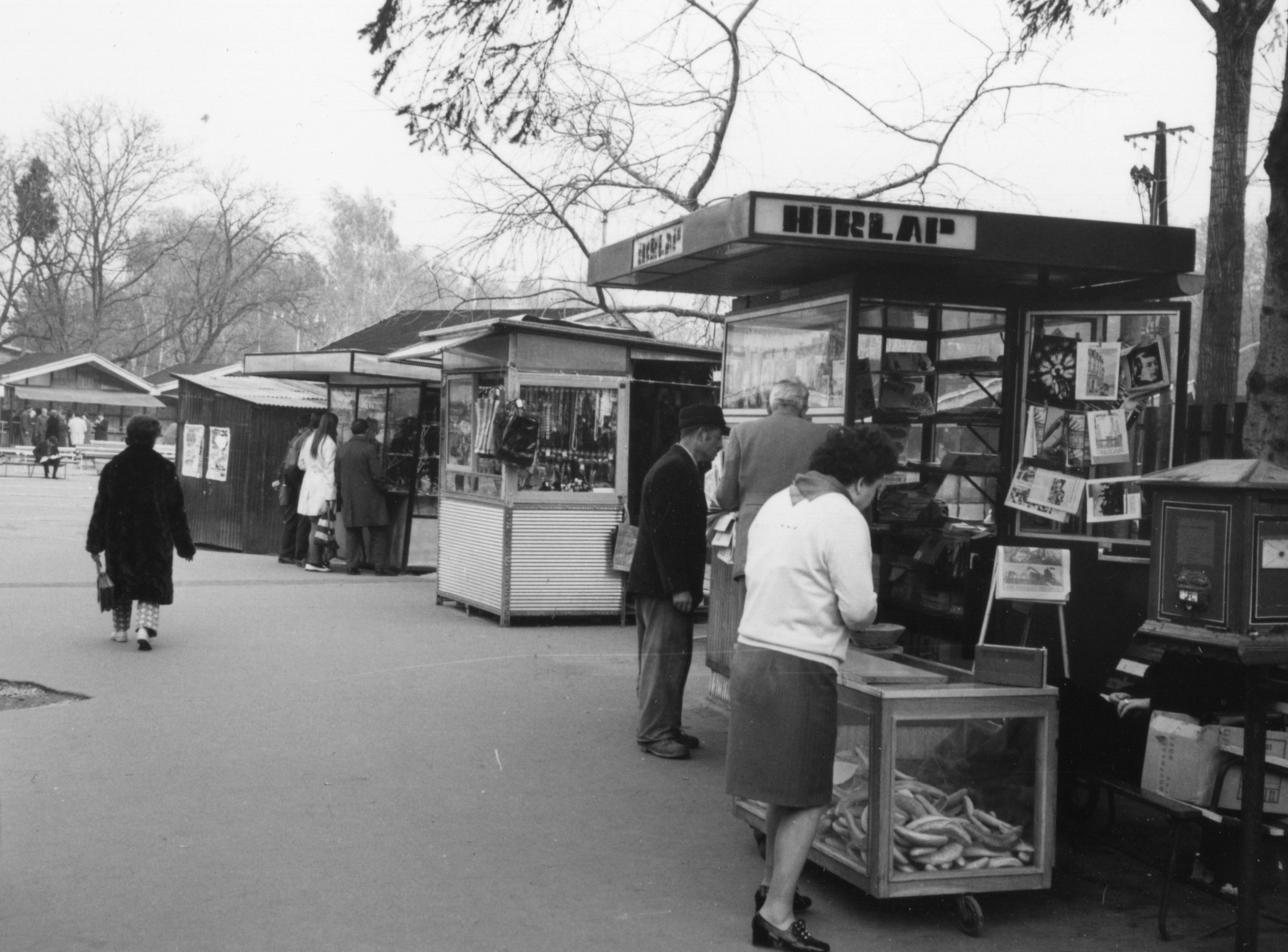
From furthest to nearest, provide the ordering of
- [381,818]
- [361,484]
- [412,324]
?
[412,324], [361,484], [381,818]

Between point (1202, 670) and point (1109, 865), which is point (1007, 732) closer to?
point (1202, 670)

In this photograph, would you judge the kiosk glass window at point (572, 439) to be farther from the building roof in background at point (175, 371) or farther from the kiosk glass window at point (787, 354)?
the building roof in background at point (175, 371)

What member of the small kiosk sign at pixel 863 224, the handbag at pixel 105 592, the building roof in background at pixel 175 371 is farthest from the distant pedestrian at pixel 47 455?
the small kiosk sign at pixel 863 224

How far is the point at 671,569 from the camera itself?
716 cm

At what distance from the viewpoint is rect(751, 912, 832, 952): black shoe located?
456cm

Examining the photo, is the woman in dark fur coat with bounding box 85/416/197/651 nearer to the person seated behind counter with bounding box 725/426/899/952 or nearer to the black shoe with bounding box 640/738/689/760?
the black shoe with bounding box 640/738/689/760

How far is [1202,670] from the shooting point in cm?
507

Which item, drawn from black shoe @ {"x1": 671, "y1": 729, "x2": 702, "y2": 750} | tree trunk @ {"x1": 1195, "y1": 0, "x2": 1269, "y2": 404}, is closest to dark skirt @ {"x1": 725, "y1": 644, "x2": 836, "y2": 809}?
black shoe @ {"x1": 671, "y1": 729, "x2": 702, "y2": 750}

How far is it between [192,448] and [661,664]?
12.9 m

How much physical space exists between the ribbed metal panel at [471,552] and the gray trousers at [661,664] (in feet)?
15.2

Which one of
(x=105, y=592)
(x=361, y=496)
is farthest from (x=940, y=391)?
(x=361, y=496)

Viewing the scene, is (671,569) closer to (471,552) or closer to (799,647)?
(799,647)

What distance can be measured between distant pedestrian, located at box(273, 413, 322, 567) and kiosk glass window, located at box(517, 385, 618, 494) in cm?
522

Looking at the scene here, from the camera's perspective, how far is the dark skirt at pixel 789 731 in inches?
181
